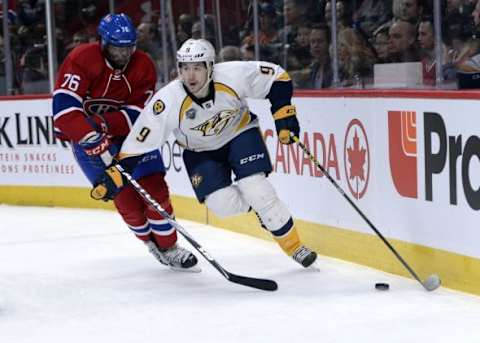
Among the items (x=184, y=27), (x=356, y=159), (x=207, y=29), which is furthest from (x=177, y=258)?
(x=184, y=27)

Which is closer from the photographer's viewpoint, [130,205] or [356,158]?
[356,158]

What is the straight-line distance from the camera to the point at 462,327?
3762 mm

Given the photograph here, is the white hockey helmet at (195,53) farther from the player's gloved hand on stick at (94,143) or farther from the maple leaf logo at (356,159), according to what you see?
the maple leaf logo at (356,159)

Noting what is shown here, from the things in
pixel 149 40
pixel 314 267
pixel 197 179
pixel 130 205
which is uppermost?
pixel 149 40

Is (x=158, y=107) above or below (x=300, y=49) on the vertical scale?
below

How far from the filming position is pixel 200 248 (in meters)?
4.79

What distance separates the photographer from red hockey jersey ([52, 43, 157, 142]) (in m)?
5.13

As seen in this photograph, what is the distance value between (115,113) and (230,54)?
6.77ft

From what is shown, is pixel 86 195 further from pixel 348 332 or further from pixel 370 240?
pixel 348 332

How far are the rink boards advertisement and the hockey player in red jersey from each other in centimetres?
77

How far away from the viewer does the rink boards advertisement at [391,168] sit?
4.37 metres

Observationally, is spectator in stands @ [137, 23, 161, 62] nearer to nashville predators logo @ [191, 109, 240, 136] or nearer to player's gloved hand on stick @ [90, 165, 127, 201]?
nashville predators logo @ [191, 109, 240, 136]

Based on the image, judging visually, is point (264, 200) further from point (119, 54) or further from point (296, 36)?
point (296, 36)

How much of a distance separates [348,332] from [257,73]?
1599mm
